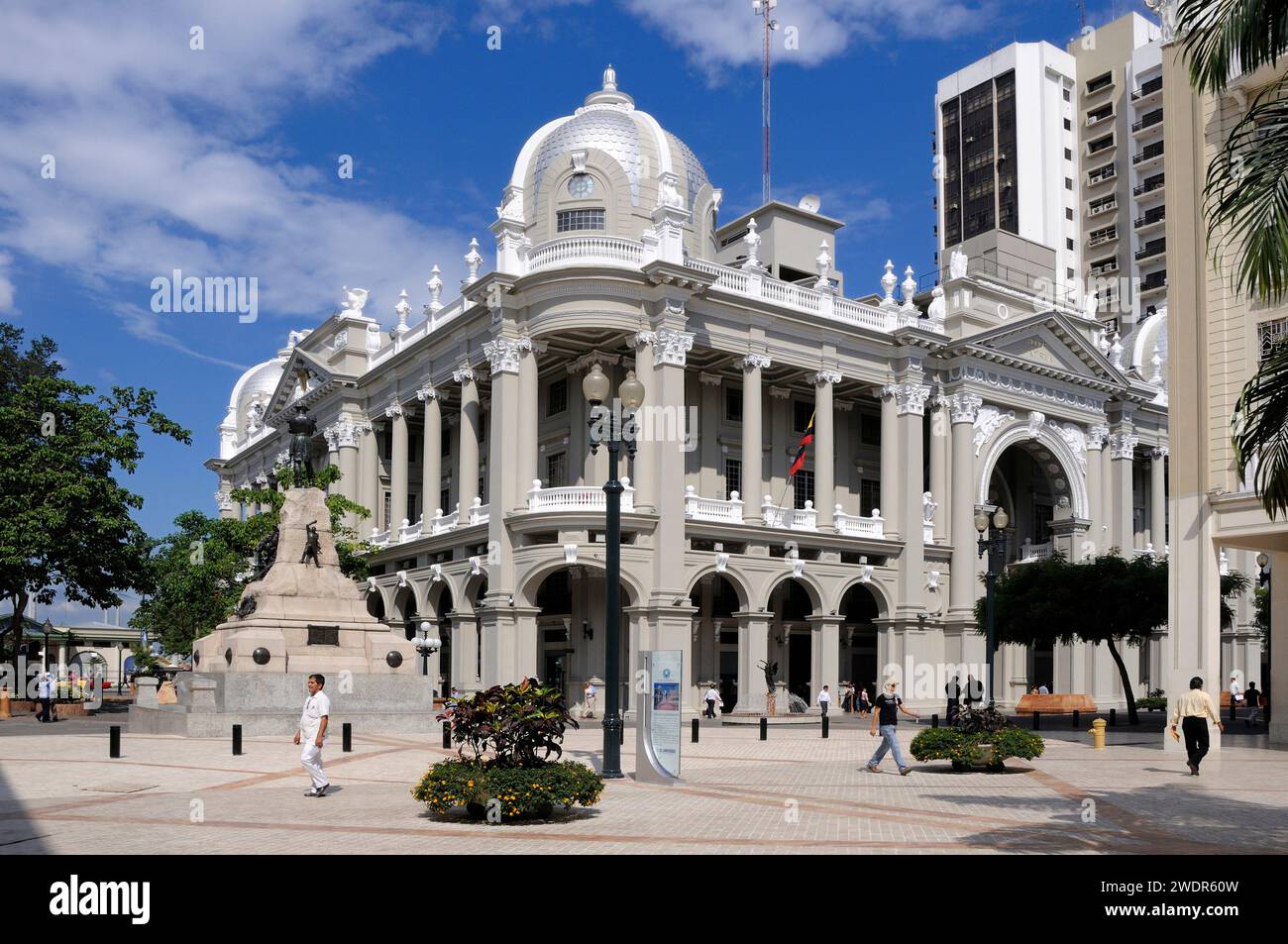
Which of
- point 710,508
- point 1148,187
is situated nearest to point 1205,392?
point 710,508

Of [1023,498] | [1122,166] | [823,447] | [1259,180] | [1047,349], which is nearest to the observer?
[1259,180]

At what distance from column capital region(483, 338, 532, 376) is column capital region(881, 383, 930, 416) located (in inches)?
637

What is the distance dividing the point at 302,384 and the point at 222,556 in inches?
814

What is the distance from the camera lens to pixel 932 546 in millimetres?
54188

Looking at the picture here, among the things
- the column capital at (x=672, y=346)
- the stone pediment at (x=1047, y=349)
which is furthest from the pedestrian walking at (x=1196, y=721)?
the stone pediment at (x=1047, y=349)

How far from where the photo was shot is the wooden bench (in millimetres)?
50094

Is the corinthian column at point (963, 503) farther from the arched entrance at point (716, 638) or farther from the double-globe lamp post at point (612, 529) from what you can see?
the double-globe lamp post at point (612, 529)

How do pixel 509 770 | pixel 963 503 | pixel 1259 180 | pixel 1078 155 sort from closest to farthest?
pixel 1259 180 → pixel 509 770 → pixel 963 503 → pixel 1078 155

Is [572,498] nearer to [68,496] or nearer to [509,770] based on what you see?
[68,496]

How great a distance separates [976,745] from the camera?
20562 millimetres

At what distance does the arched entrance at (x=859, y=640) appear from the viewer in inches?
2208

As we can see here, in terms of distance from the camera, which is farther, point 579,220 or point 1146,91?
point 1146,91

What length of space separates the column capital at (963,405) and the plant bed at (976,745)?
35.2 meters
